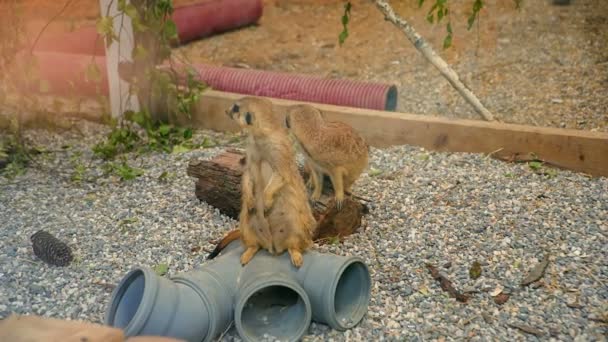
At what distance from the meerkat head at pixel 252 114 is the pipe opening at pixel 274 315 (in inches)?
29.1

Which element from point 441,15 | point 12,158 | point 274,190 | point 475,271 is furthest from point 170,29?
point 475,271

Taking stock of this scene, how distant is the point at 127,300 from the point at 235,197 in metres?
1.20

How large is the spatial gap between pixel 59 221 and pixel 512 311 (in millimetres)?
2520

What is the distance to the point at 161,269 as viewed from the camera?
368 cm

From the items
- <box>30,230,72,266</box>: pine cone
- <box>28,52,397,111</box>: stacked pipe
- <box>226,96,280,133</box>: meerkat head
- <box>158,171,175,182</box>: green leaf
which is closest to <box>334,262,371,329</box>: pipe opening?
<box>226,96,280,133</box>: meerkat head

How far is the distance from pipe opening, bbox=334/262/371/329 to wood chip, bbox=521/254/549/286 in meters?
0.77

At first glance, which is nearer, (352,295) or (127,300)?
(127,300)

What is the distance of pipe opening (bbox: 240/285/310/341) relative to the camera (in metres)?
3.11

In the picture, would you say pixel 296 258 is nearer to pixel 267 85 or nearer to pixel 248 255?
pixel 248 255

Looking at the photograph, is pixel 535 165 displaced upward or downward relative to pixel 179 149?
upward

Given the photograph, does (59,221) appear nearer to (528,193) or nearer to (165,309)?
(165,309)

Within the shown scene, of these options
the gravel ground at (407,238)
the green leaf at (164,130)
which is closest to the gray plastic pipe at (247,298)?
the gravel ground at (407,238)

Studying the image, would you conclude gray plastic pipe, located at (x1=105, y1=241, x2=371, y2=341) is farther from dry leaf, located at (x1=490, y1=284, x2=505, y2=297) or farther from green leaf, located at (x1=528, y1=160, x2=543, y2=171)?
green leaf, located at (x1=528, y1=160, x2=543, y2=171)

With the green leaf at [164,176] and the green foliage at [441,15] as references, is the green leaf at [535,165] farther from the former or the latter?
the green leaf at [164,176]
